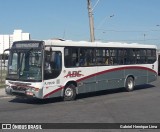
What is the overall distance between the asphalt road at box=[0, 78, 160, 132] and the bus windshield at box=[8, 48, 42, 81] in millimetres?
1152

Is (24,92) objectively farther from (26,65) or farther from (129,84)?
(129,84)

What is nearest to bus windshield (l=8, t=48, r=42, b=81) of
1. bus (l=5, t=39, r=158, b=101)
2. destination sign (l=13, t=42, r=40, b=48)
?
bus (l=5, t=39, r=158, b=101)

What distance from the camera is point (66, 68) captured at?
711 inches

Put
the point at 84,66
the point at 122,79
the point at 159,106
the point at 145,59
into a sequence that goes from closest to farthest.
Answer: the point at 159,106 → the point at 84,66 → the point at 122,79 → the point at 145,59

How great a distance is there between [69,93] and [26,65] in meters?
2.50

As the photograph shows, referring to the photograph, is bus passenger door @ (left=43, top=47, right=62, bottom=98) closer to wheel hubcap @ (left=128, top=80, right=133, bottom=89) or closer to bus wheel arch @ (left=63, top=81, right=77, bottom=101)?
bus wheel arch @ (left=63, top=81, right=77, bottom=101)

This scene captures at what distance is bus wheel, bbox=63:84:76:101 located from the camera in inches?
717

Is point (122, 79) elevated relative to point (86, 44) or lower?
lower

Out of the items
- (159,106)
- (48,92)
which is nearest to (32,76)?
(48,92)

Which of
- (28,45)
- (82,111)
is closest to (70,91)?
(28,45)

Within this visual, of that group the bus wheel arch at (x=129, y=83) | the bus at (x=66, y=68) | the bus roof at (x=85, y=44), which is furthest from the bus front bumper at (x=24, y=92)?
the bus wheel arch at (x=129, y=83)

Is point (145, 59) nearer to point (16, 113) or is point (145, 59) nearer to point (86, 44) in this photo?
point (86, 44)

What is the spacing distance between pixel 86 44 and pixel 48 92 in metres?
3.66

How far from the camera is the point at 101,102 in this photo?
1775cm
